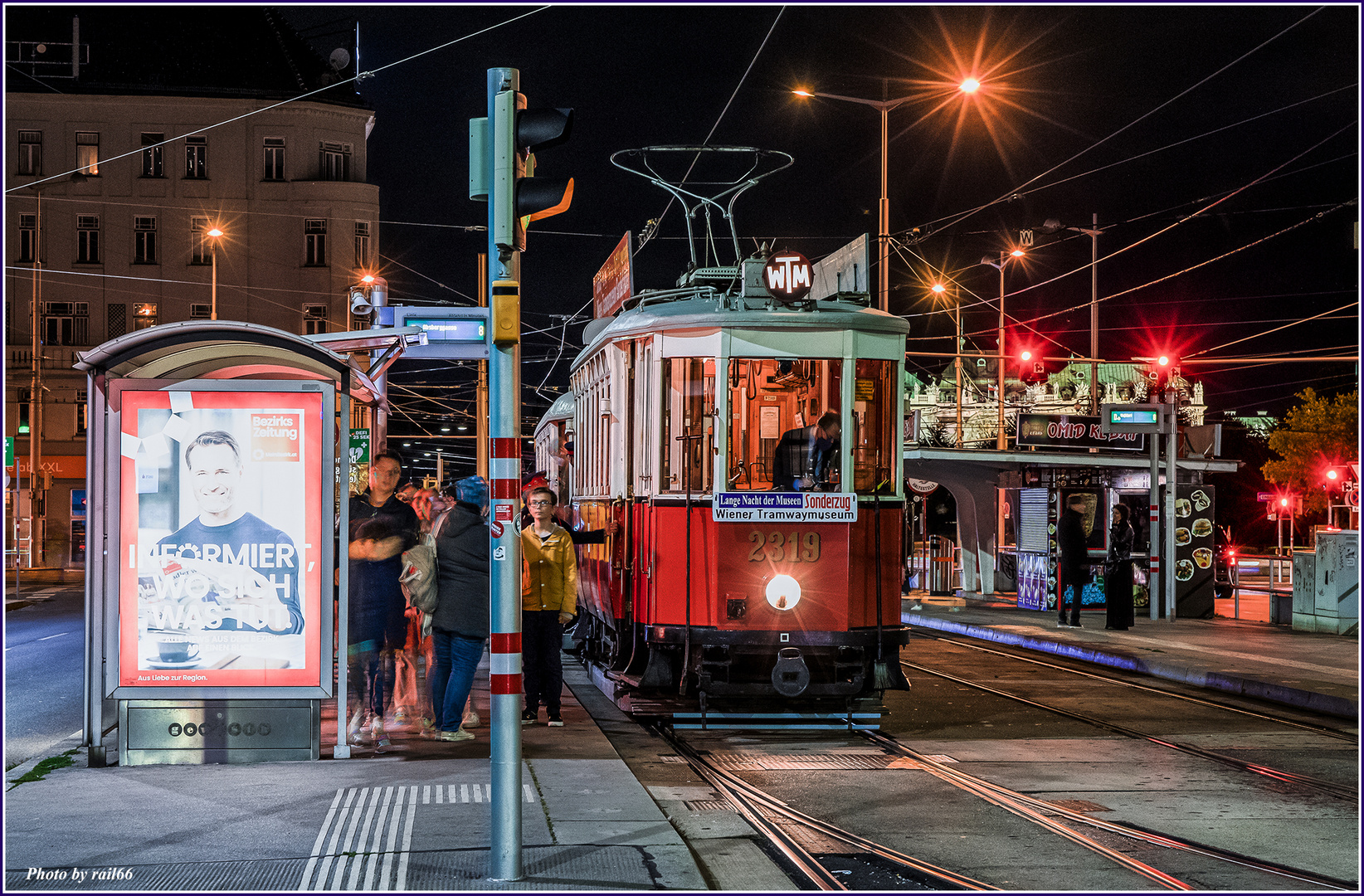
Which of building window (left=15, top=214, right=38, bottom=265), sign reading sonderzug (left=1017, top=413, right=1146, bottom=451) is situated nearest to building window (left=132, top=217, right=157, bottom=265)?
building window (left=15, top=214, right=38, bottom=265)

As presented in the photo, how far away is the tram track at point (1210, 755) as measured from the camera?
8359 mm

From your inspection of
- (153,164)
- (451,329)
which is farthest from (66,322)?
(451,329)

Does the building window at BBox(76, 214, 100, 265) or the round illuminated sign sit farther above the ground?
the building window at BBox(76, 214, 100, 265)

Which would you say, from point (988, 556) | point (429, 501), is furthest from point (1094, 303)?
point (429, 501)

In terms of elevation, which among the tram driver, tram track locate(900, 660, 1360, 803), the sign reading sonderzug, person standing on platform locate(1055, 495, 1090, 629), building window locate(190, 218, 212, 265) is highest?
building window locate(190, 218, 212, 265)

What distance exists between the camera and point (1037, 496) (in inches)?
992

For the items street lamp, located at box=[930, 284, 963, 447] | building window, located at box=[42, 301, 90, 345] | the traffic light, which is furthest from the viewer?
building window, located at box=[42, 301, 90, 345]

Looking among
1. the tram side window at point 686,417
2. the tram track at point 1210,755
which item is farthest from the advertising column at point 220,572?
the tram track at point 1210,755

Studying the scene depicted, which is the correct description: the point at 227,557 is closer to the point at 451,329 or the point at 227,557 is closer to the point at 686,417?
the point at 451,329

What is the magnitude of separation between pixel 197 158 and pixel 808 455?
47.1 m

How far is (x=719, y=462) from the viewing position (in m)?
10.7

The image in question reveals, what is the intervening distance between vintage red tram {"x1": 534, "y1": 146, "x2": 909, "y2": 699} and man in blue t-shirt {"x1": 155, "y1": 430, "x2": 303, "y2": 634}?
9.95ft

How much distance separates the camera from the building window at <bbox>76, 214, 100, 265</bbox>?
51594 millimetres

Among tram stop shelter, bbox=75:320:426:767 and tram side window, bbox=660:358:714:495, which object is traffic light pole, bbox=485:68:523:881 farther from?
tram side window, bbox=660:358:714:495
